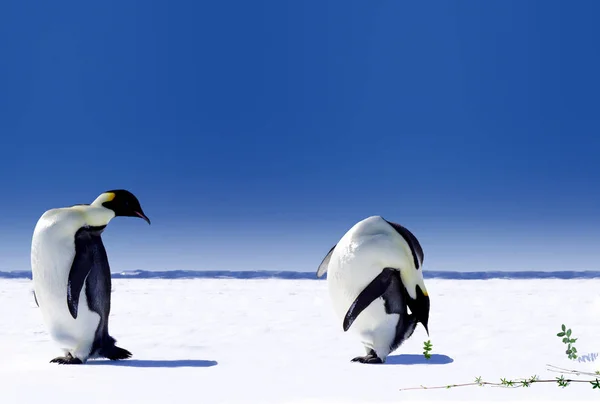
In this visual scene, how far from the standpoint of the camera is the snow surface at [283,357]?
4.06m

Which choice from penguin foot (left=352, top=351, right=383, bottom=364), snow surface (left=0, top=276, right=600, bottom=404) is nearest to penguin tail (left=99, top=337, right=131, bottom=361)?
snow surface (left=0, top=276, right=600, bottom=404)

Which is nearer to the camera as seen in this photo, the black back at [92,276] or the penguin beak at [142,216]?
the black back at [92,276]

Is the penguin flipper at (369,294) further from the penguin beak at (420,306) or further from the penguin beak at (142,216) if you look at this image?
the penguin beak at (142,216)

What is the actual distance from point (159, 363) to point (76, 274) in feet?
3.01

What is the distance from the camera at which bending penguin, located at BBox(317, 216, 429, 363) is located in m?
5.23

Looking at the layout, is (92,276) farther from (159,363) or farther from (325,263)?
(325,263)

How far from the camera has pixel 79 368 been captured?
16.6 ft

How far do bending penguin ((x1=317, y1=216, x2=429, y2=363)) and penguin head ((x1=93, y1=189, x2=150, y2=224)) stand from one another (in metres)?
1.60

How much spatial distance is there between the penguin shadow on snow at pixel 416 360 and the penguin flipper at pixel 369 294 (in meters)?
0.54

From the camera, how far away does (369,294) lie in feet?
17.0

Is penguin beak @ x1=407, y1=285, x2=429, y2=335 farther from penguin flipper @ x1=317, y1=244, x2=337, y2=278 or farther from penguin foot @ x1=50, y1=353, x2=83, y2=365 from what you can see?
penguin foot @ x1=50, y1=353, x2=83, y2=365

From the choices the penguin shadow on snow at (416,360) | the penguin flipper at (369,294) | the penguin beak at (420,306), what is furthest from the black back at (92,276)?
the penguin beak at (420,306)

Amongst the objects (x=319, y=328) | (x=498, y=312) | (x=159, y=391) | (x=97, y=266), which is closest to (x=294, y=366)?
(x=159, y=391)

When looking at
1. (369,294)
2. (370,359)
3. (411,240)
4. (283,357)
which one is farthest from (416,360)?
(283,357)
